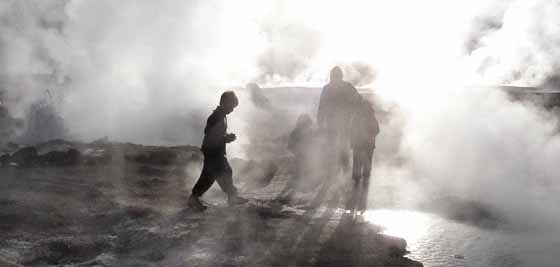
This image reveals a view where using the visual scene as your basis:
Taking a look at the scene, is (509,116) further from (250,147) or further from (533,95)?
(533,95)

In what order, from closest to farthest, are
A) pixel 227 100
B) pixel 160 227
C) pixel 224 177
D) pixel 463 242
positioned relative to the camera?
pixel 463 242 < pixel 160 227 < pixel 227 100 < pixel 224 177

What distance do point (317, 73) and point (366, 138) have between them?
29.2 m

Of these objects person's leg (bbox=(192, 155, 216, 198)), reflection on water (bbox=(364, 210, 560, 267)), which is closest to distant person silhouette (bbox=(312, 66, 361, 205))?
reflection on water (bbox=(364, 210, 560, 267))

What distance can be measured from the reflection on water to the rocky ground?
0.30 m

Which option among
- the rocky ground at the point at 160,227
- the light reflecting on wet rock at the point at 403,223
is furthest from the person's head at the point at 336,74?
the light reflecting on wet rock at the point at 403,223

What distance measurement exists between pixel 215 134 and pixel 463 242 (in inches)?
128

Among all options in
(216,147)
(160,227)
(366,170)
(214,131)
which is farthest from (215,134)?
(366,170)

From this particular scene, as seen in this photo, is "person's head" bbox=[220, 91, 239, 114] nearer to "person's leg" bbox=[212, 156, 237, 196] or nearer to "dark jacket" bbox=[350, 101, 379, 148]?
"person's leg" bbox=[212, 156, 237, 196]

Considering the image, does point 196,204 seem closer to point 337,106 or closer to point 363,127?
point 337,106

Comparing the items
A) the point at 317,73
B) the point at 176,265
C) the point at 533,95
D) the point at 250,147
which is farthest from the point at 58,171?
the point at 317,73

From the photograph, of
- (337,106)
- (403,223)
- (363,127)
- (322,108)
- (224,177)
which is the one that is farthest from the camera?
(322,108)

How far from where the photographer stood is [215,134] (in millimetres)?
6785

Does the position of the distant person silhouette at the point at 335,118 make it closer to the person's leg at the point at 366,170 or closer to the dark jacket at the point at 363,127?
the dark jacket at the point at 363,127

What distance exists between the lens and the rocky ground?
490cm
